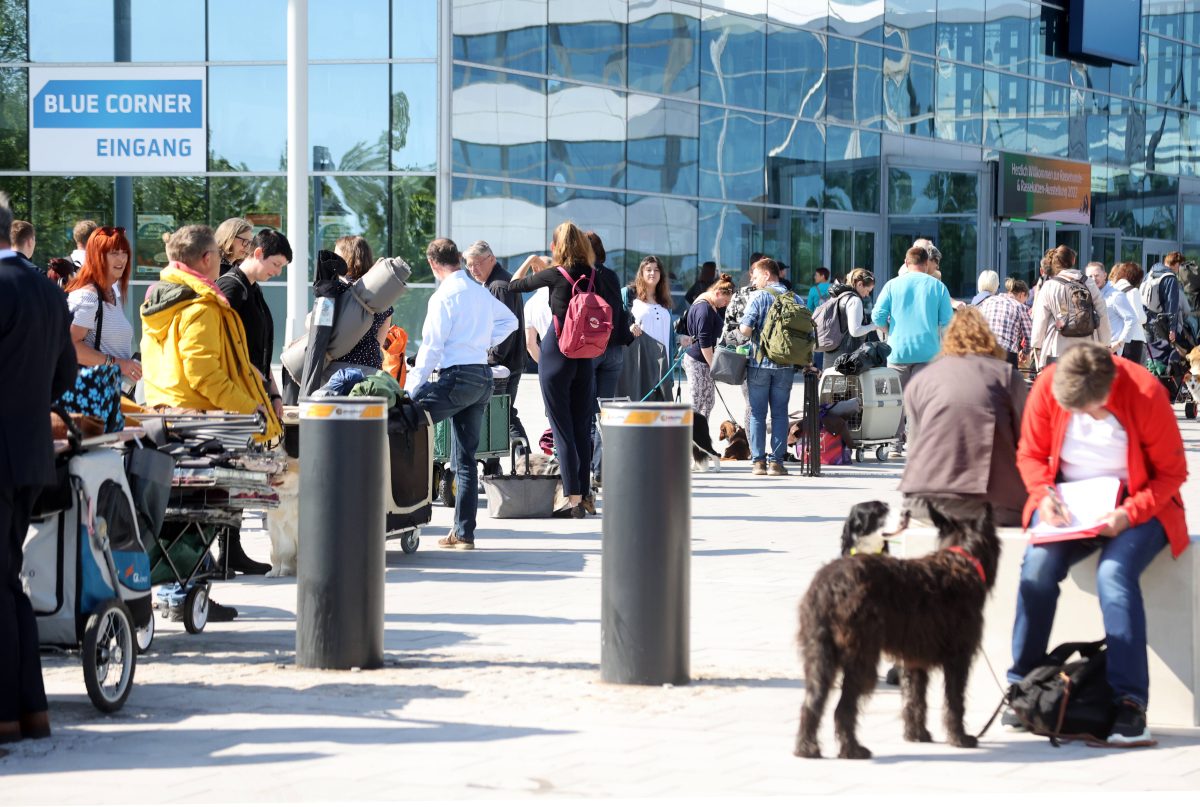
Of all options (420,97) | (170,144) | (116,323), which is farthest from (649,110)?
(116,323)

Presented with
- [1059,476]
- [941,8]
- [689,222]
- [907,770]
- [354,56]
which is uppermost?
[941,8]

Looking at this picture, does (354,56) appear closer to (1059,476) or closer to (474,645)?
(474,645)

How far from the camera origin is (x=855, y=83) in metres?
33.8

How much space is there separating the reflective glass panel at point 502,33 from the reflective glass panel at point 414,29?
0.35 meters

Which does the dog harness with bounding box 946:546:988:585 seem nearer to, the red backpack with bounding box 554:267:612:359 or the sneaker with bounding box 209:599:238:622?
Answer: the sneaker with bounding box 209:599:238:622

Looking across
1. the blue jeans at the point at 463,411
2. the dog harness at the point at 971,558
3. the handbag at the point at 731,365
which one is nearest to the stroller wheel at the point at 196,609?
the blue jeans at the point at 463,411

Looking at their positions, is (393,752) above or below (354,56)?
below

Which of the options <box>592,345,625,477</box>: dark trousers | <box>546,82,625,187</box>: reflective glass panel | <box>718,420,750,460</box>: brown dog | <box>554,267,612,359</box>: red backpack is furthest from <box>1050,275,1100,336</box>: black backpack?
<box>546,82,625,187</box>: reflective glass panel

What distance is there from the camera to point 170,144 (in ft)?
89.0

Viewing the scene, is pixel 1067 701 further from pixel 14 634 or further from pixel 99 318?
pixel 99 318

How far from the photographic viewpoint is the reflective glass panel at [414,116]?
86.6 ft

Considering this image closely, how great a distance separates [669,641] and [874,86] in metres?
28.9

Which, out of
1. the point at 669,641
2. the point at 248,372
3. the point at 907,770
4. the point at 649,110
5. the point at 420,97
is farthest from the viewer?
the point at 649,110

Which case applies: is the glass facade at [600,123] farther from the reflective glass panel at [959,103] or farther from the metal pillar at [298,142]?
the metal pillar at [298,142]
